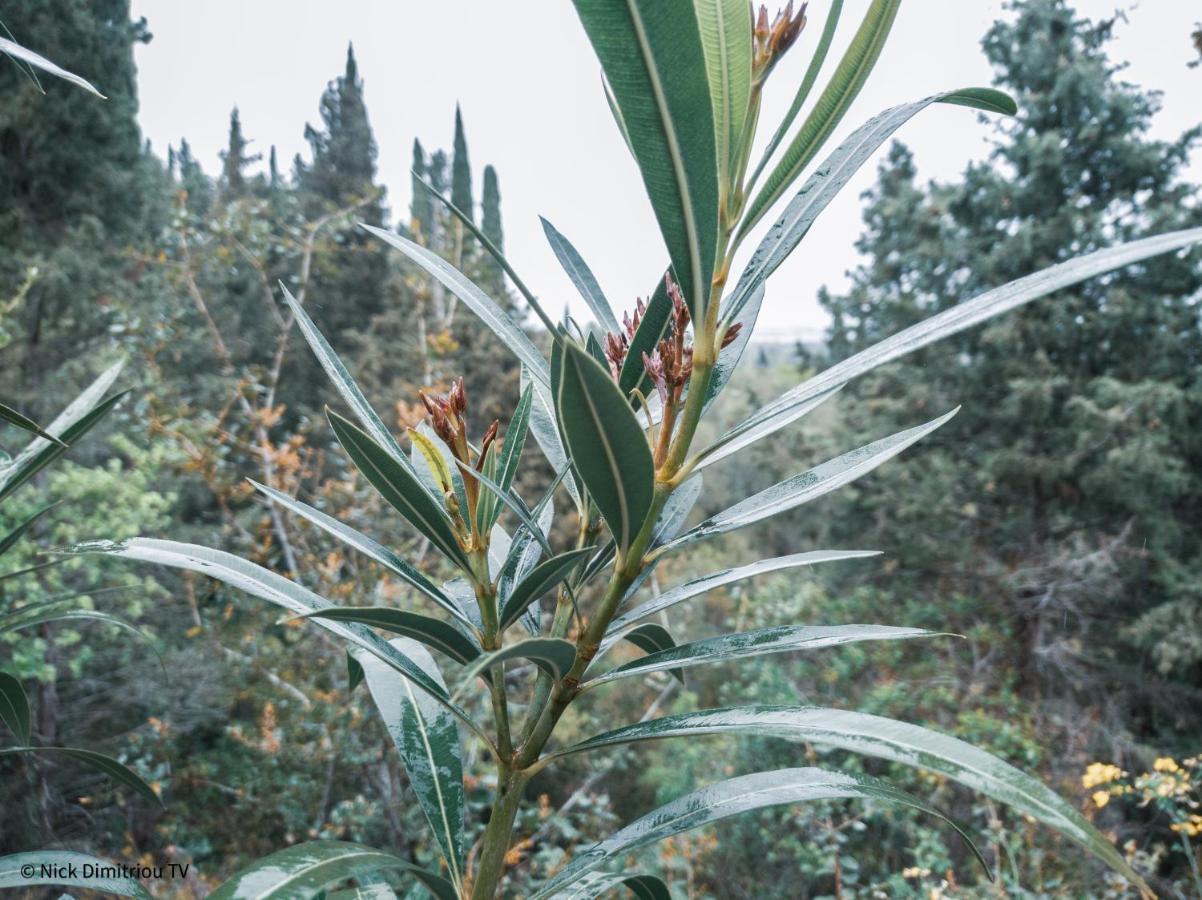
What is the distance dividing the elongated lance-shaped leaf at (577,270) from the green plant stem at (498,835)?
324 millimetres

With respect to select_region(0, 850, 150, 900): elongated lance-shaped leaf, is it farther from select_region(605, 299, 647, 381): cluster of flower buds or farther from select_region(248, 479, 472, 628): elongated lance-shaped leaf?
select_region(605, 299, 647, 381): cluster of flower buds

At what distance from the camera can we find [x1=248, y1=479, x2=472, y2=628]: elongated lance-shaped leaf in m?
0.43

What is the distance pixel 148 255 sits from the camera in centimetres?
376

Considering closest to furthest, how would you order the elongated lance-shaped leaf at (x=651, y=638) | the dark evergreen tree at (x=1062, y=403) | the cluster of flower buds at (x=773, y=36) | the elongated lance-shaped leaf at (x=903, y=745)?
1. the elongated lance-shaped leaf at (x=903, y=745)
2. the cluster of flower buds at (x=773, y=36)
3. the elongated lance-shaped leaf at (x=651, y=638)
4. the dark evergreen tree at (x=1062, y=403)

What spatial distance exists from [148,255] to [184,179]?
8.87 m

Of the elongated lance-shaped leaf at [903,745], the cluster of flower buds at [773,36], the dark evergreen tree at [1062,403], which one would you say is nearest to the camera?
the elongated lance-shaped leaf at [903,745]

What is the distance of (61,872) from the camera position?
1.80ft

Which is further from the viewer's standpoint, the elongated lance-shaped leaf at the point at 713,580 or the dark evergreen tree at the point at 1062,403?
the dark evergreen tree at the point at 1062,403

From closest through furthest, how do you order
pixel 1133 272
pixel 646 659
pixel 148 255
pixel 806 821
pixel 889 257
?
pixel 646 659
pixel 806 821
pixel 148 255
pixel 1133 272
pixel 889 257

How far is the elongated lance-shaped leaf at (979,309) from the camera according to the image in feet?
1.04

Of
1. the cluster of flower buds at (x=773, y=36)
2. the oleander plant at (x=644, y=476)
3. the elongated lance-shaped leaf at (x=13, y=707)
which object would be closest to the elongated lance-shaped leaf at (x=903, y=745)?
the oleander plant at (x=644, y=476)

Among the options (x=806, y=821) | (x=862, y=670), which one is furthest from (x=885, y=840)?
(x=862, y=670)

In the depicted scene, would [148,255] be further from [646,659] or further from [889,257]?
[889,257]

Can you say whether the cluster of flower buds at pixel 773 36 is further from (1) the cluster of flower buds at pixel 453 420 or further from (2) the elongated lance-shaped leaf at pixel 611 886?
(2) the elongated lance-shaped leaf at pixel 611 886
